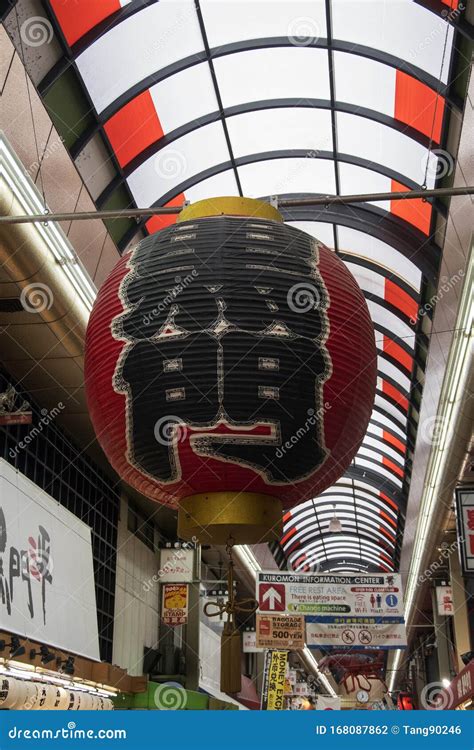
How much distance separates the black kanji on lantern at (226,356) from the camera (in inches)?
109

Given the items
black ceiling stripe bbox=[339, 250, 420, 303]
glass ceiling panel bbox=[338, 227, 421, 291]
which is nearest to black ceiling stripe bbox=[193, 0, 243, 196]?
glass ceiling panel bbox=[338, 227, 421, 291]

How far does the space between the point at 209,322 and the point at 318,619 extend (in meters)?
11.4

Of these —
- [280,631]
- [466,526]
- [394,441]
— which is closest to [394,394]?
[394,441]

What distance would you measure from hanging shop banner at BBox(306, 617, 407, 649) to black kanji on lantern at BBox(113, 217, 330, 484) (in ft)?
35.5

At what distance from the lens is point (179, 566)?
16.1 meters

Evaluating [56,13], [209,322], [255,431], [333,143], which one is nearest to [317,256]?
[209,322]

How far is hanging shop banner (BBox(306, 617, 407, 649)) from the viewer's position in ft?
42.4

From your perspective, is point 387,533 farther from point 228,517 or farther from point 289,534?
point 228,517

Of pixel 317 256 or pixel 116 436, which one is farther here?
pixel 317 256

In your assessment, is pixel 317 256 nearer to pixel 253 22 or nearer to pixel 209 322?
pixel 209 322

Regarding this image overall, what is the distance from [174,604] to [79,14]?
10.9 meters

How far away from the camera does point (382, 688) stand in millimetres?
19469

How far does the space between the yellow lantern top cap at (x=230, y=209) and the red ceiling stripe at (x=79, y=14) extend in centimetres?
588

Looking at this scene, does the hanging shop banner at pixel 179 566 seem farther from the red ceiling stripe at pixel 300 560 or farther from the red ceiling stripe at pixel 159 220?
the red ceiling stripe at pixel 300 560
